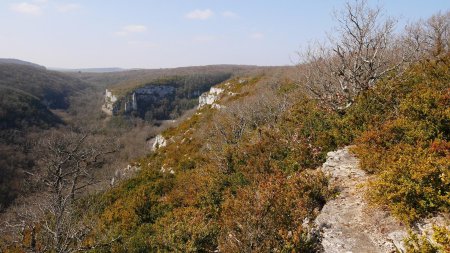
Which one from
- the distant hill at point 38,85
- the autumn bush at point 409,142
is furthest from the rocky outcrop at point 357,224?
the distant hill at point 38,85

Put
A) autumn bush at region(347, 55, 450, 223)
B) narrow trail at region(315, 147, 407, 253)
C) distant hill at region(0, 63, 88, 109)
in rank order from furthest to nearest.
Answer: distant hill at region(0, 63, 88, 109)
autumn bush at region(347, 55, 450, 223)
narrow trail at region(315, 147, 407, 253)

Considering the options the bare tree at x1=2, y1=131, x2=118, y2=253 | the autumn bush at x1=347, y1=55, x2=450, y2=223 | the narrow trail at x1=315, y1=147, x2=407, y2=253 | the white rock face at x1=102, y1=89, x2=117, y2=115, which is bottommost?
the white rock face at x1=102, y1=89, x2=117, y2=115

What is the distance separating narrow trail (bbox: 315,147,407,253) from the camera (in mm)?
6036

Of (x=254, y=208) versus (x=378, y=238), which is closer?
(x=378, y=238)

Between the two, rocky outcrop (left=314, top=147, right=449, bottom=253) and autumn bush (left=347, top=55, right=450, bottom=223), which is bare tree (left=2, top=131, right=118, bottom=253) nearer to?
rocky outcrop (left=314, top=147, right=449, bottom=253)

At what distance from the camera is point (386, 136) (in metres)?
9.07

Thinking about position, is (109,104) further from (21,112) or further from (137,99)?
(21,112)

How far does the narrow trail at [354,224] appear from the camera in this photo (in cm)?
604

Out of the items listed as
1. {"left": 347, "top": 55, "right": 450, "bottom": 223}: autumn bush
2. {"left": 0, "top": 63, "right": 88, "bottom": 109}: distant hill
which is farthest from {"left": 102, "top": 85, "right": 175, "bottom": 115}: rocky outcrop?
{"left": 347, "top": 55, "right": 450, "bottom": 223}: autumn bush

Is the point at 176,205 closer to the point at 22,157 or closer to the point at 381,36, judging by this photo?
the point at 381,36

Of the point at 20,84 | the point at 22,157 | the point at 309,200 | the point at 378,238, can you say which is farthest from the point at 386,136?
the point at 20,84

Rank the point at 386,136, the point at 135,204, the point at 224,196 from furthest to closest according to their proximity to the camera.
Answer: the point at 135,204 < the point at 224,196 < the point at 386,136

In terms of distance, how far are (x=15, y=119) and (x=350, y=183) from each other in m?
115

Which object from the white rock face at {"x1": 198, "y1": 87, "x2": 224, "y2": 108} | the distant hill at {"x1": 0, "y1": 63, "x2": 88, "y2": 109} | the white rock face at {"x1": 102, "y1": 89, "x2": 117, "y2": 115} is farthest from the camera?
the distant hill at {"x1": 0, "y1": 63, "x2": 88, "y2": 109}
